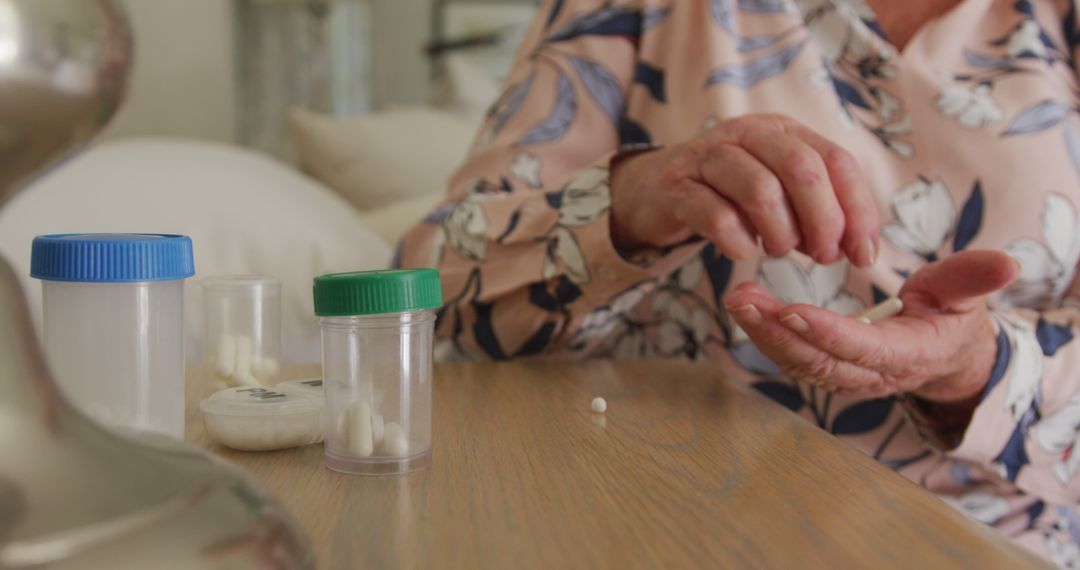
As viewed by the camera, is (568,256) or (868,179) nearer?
(568,256)

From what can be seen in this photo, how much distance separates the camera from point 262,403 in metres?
0.41

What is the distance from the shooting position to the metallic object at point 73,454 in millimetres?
189

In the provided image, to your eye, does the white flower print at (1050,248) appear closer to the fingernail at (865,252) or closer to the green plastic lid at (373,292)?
the fingernail at (865,252)

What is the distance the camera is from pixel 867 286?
758 millimetres

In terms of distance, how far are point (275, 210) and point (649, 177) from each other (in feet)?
1.85

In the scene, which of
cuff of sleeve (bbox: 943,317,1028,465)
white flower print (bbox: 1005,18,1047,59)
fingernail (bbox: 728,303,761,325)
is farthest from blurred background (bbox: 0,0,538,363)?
white flower print (bbox: 1005,18,1047,59)

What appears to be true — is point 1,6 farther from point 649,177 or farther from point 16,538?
point 649,177

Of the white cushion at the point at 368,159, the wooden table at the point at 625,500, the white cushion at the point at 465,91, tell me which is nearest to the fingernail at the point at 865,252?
the wooden table at the point at 625,500

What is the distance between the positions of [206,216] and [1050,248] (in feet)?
2.58

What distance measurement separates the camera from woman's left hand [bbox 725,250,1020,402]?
489 millimetres

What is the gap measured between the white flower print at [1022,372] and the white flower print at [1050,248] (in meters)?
0.11

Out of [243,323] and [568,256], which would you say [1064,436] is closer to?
[568,256]

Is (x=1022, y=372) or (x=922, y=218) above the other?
(x=922, y=218)

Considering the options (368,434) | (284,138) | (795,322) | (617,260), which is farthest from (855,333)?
(284,138)
